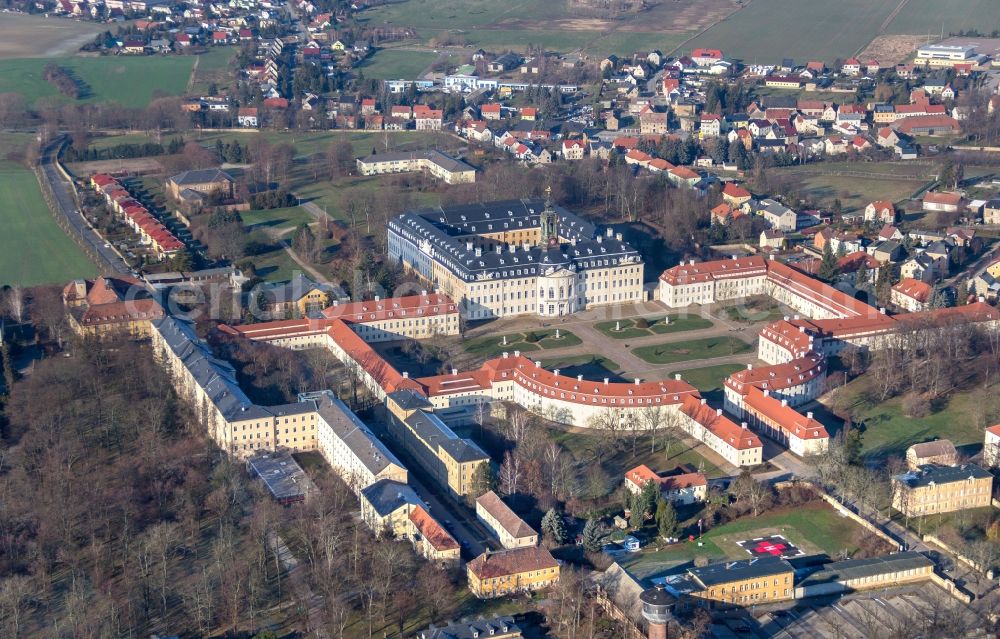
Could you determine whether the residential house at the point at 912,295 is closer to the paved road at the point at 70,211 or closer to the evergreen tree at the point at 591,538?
the evergreen tree at the point at 591,538

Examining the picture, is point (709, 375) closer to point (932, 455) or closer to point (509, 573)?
point (932, 455)

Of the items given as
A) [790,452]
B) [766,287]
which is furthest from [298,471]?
[766,287]

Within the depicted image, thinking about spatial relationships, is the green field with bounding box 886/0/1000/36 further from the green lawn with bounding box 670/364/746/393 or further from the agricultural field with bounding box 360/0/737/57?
the green lawn with bounding box 670/364/746/393

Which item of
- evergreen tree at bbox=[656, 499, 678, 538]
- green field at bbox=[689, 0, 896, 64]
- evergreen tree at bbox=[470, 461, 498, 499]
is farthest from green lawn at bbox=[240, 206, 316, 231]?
green field at bbox=[689, 0, 896, 64]

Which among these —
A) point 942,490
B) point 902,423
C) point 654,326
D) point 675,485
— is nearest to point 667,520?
point 675,485

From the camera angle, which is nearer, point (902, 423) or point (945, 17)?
point (902, 423)
